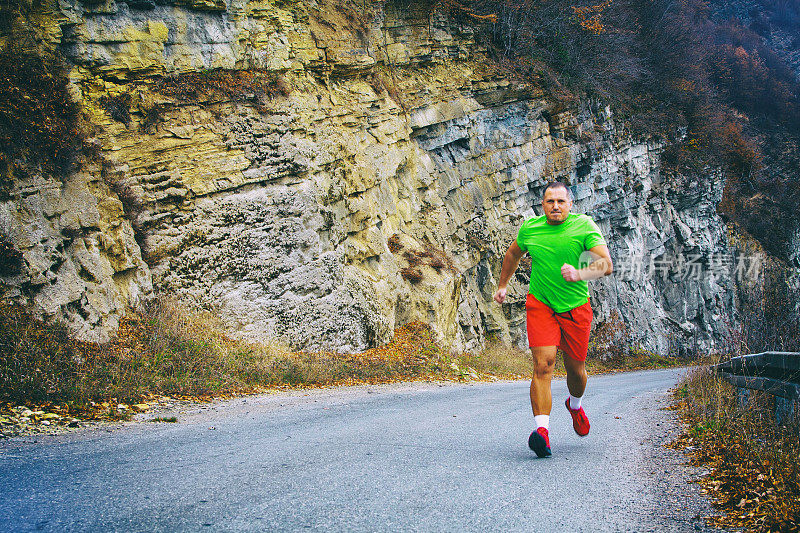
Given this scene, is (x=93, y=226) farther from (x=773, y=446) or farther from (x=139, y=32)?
(x=773, y=446)

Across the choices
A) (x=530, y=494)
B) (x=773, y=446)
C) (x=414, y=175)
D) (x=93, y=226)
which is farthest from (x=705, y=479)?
(x=414, y=175)

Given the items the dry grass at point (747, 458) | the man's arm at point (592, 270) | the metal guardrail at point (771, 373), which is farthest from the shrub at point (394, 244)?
the man's arm at point (592, 270)

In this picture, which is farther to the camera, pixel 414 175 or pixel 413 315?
pixel 414 175

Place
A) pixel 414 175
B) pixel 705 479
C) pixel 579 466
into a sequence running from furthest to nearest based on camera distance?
pixel 414 175 → pixel 579 466 → pixel 705 479

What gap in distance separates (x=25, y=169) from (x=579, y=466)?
8923mm

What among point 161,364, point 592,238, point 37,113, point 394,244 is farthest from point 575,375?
point 394,244

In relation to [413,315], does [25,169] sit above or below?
above

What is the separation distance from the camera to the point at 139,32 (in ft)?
37.5

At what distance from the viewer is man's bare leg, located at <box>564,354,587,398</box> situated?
16.6ft

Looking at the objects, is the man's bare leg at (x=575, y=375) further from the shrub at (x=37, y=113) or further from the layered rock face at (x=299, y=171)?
the shrub at (x=37, y=113)

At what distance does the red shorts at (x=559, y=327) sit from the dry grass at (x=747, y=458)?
1.31 metres

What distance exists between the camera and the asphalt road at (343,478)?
3.10 metres

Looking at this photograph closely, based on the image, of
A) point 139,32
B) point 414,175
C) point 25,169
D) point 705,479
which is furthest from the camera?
point 414,175

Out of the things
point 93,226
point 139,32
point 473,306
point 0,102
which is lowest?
point 473,306
